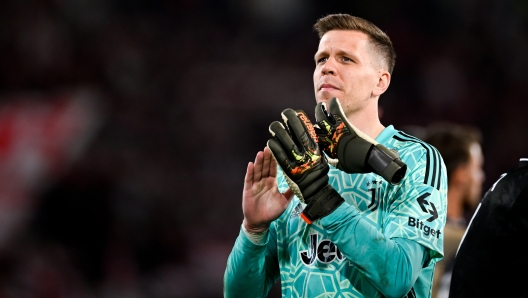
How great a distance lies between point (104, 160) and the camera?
5.86 m

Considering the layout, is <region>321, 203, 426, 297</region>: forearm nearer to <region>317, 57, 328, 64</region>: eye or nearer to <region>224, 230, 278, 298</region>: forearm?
<region>224, 230, 278, 298</region>: forearm

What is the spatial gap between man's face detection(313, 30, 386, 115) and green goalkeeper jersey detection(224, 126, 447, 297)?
7.2 inches

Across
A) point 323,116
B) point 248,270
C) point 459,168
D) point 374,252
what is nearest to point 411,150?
point 323,116

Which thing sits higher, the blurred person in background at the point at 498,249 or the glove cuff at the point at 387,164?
the glove cuff at the point at 387,164

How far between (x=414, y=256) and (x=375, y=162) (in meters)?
0.33

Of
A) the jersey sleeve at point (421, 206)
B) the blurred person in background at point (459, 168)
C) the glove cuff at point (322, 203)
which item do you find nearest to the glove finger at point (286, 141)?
A: the glove cuff at point (322, 203)

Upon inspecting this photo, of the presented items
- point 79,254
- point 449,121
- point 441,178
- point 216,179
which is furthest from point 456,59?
point 441,178

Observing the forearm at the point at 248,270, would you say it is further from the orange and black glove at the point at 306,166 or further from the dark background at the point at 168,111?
the dark background at the point at 168,111

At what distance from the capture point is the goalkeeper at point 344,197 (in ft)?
6.84

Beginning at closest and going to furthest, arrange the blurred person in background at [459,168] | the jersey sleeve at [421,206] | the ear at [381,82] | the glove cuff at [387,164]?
Result: 1. the glove cuff at [387,164]
2. the jersey sleeve at [421,206]
3. the ear at [381,82]
4. the blurred person in background at [459,168]

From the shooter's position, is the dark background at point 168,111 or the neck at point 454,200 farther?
the dark background at point 168,111

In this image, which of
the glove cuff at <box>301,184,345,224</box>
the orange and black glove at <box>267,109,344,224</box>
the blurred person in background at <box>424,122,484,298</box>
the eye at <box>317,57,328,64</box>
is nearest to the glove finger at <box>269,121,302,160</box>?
the orange and black glove at <box>267,109,344,224</box>

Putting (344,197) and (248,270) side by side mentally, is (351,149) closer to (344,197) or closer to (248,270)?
(344,197)

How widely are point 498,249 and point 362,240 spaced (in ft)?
1.34
